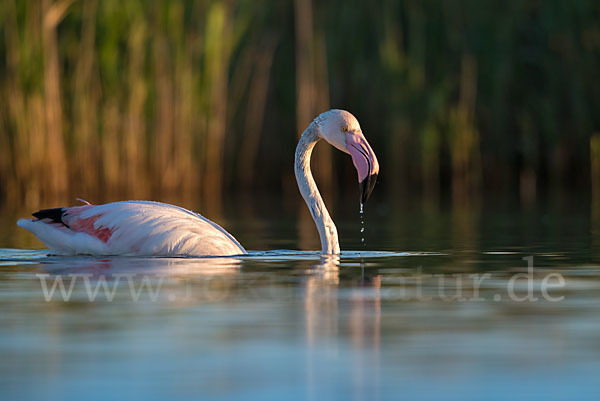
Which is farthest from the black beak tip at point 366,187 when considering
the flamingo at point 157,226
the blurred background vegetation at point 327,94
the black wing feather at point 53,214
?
the blurred background vegetation at point 327,94

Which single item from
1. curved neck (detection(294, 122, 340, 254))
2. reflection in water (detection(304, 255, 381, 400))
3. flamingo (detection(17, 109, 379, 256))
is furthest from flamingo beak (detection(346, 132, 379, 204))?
reflection in water (detection(304, 255, 381, 400))

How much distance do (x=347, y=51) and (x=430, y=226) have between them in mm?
6795

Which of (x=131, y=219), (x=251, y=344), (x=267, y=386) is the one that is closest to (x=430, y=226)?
(x=131, y=219)

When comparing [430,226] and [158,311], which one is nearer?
[158,311]

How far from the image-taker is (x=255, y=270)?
632cm

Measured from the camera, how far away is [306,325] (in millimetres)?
4227

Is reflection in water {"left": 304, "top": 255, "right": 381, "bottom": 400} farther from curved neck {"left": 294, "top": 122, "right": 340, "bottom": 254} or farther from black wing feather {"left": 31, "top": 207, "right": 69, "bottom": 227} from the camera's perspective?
black wing feather {"left": 31, "top": 207, "right": 69, "bottom": 227}

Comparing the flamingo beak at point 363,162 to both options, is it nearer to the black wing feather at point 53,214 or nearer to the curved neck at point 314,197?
the curved neck at point 314,197

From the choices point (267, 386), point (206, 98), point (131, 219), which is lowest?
point (267, 386)

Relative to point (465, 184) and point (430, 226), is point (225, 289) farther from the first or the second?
point (465, 184)

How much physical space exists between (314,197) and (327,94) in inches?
374

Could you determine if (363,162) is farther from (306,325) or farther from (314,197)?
(306,325)

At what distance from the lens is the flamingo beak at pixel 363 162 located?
6996 mm

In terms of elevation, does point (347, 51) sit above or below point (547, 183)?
above
